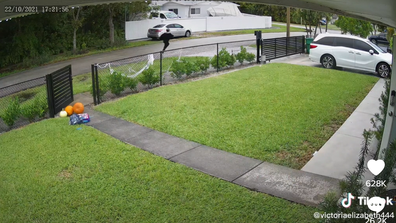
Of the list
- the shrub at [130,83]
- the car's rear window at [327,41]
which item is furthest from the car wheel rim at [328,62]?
the shrub at [130,83]

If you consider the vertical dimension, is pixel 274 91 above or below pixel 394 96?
below

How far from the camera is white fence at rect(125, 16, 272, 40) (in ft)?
102

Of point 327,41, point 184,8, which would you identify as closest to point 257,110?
point 327,41

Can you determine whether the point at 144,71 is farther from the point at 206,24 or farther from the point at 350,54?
the point at 206,24

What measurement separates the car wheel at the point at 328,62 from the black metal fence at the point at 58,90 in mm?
11493

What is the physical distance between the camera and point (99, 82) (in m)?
12.3

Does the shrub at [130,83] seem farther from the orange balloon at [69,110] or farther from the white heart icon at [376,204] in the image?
the white heart icon at [376,204]

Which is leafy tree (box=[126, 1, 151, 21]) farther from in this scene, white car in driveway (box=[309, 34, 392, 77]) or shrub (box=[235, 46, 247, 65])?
white car in driveway (box=[309, 34, 392, 77])

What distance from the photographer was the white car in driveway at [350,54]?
15883mm

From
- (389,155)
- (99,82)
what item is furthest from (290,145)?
(99,82)

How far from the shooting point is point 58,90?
10.9 meters

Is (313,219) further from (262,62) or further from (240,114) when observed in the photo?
(262,62)

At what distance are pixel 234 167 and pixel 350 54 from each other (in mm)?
11824

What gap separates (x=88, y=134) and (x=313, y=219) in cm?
556
